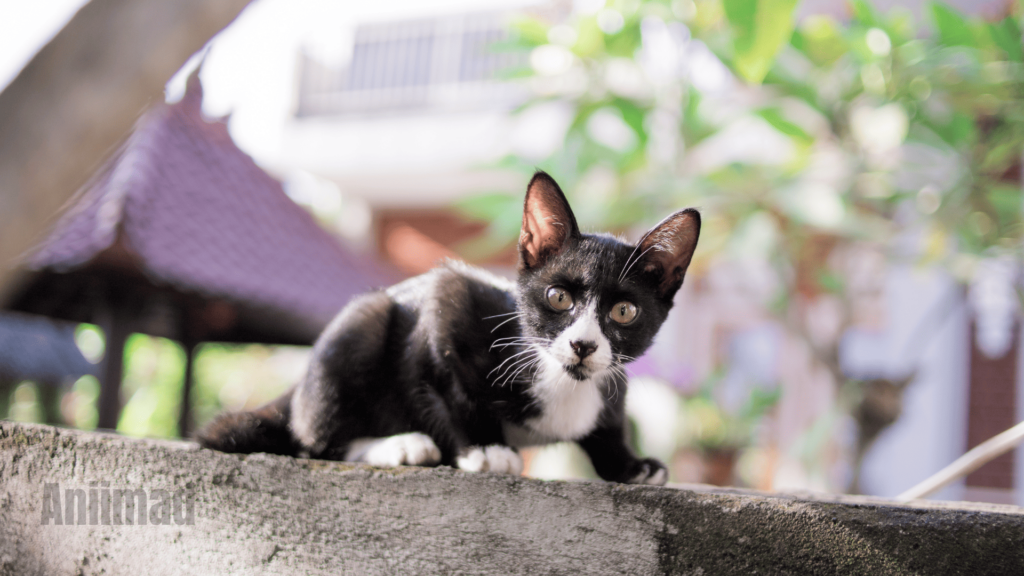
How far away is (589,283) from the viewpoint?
102 centimetres

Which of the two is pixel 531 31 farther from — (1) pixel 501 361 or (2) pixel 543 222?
(1) pixel 501 361

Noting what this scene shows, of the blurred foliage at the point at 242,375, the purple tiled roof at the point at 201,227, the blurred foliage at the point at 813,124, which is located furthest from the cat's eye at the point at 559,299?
the blurred foliage at the point at 242,375

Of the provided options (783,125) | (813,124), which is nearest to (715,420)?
(813,124)

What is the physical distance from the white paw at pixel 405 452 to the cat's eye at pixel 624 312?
1.18 ft

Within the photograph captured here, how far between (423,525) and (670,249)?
0.59 m

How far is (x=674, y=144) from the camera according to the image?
2107 millimetres

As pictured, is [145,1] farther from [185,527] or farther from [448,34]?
[448,34]

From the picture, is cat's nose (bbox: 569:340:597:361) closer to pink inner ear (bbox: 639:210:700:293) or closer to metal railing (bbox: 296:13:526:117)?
pink inner ear (bbox: 639:210:700:293)

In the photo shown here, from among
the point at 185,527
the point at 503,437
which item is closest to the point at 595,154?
the point at 503,437

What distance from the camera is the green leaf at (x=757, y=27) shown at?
0.72m

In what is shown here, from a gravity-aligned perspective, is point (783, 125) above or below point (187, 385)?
above

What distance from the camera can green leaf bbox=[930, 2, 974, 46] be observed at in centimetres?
156

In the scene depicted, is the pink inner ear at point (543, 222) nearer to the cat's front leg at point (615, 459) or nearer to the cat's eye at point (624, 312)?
the cat's eye at point (624, 312)

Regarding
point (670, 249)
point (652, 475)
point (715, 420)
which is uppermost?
point (670, 249)
